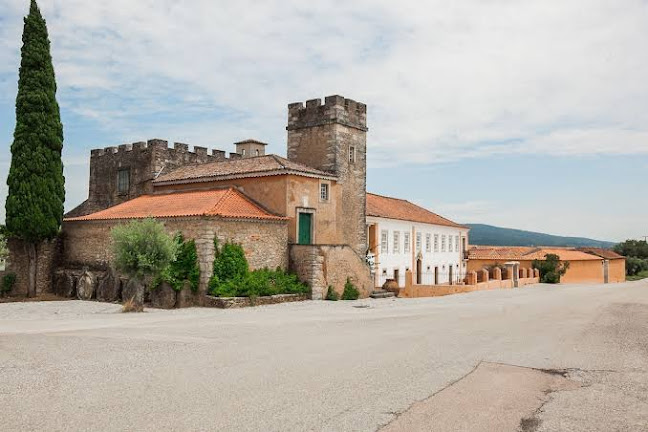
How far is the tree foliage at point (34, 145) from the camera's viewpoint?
28078mm

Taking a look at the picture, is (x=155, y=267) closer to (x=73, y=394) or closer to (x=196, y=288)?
(x=196, y=288)

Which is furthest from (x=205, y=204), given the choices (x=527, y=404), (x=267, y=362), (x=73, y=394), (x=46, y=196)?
(x=527, y=404)

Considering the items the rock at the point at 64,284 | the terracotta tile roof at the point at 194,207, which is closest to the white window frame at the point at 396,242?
the terracotta tile roof at the point at 194,207

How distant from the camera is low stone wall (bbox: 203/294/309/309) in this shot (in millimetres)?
23373

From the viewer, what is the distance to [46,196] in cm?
2850

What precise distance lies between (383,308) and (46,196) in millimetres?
16573

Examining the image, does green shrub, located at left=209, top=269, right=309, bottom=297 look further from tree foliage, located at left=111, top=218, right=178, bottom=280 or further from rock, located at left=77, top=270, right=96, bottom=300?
rock, located at left=77, top=270, right=96, bottom=300

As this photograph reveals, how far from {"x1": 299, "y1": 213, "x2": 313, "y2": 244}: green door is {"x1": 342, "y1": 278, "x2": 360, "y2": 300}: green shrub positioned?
285 cm

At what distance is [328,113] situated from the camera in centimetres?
3247

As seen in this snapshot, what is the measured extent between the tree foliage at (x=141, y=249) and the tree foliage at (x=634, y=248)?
82448mm

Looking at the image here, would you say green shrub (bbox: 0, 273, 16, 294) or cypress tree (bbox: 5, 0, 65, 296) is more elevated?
cypress tree (bbox: 5, 0, 65, 296)

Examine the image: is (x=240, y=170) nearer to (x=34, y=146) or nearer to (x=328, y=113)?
(x=328, y=113)

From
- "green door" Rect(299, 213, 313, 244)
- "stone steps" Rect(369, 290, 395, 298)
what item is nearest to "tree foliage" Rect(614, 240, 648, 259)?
"stone steps" Rect(369, 290, 395, 298)

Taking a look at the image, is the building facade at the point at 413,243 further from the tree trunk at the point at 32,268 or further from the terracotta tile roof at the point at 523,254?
the tree trunk at the point at 32,268
